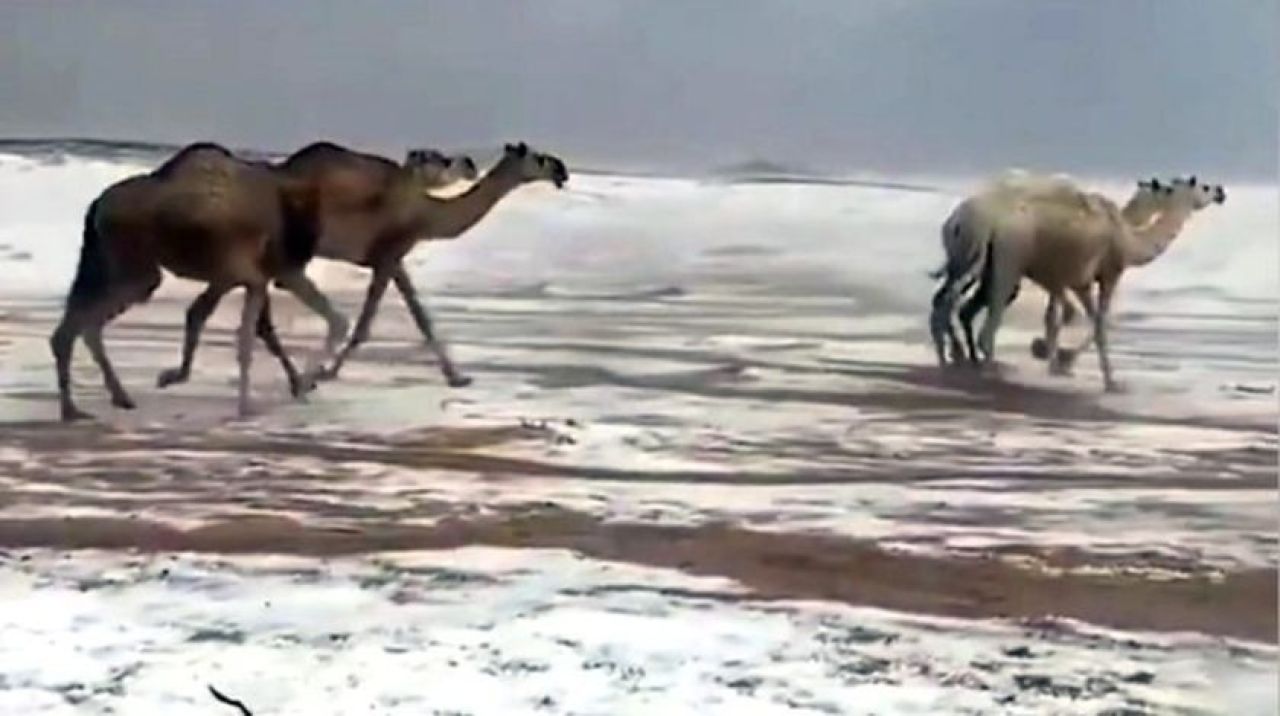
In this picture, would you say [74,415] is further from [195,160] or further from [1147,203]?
[1147,203]

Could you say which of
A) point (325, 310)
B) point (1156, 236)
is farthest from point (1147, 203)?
point (325, 310)

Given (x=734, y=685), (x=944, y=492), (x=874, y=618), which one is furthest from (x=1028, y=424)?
(x=734, y=685)

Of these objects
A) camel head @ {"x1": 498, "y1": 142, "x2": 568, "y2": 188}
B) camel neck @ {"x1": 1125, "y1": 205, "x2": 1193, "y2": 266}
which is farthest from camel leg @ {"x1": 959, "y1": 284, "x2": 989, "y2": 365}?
camel head @ {"x1": 498, "y1": 142, "x2": 568, "y2": 188}

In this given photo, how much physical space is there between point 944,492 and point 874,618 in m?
0.11

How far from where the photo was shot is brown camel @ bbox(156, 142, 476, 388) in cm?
129

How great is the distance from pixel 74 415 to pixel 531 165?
376 mm

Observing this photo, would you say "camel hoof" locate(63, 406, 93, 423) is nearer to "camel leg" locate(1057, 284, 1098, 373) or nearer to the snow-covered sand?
the snow-covered sand

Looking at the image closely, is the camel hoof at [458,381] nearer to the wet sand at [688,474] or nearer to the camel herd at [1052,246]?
the wet sand at [688,474]

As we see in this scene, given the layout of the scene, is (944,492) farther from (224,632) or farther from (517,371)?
(224,632)

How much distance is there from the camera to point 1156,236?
1.30m

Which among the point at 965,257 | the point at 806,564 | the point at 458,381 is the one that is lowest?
the point at 806,564

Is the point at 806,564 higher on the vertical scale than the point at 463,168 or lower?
lower

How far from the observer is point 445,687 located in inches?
50.0

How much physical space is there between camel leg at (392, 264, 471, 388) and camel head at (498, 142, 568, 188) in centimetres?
11
